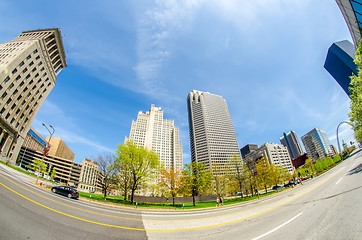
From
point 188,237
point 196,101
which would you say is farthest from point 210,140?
point 188,237

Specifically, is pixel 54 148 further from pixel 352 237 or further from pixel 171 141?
pixel 352 237

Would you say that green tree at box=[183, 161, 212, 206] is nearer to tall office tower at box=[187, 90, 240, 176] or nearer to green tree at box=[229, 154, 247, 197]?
green tree at box=[229, 154, 247, 197]

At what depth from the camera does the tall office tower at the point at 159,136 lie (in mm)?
134875

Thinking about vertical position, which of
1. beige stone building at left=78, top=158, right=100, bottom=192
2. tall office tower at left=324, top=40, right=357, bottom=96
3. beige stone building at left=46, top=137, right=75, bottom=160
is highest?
tall office tower at left=324, top=40, right=357, bottom=96

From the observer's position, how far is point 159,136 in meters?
145

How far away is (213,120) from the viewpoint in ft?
562

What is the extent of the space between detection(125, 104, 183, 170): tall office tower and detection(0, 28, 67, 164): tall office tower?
251 ft

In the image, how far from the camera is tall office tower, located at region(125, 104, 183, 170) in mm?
134875

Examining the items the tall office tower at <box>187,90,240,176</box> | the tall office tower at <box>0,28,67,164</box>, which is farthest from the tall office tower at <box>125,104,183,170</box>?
the tall office tower at <box>0,28,67,164</box>

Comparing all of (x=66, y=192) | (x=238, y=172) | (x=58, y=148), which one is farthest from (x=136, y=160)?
(x=58, y=148)

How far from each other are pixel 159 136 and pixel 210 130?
6336 centimetres

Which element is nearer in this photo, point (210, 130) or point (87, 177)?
point (87, 177)

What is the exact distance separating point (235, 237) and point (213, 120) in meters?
170

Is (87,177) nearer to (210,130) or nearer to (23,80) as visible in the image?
(23,80)
